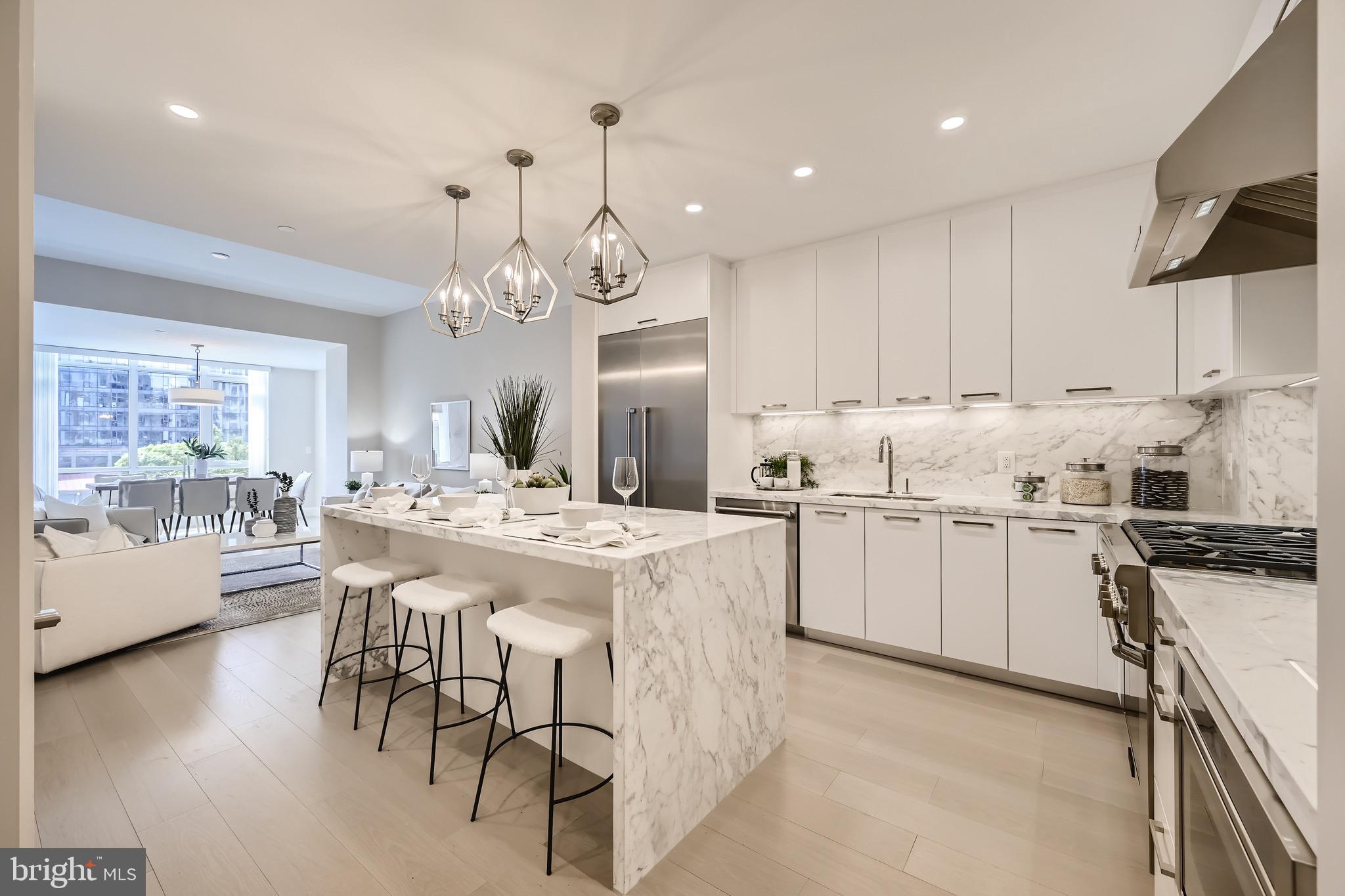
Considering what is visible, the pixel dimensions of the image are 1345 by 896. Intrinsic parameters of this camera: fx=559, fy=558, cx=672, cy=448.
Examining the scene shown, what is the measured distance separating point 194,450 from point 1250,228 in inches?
452

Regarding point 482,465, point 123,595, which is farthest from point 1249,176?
point 482,465

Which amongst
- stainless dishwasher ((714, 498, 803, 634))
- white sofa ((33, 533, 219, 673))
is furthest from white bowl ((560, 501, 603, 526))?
white sofa ((33, 533, 219, 673))

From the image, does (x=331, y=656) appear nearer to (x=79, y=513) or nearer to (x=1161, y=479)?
(x=79, y=513)

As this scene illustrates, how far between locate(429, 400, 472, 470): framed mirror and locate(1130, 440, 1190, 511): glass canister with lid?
21.2 ft

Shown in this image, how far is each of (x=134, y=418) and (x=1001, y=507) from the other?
1123 cm

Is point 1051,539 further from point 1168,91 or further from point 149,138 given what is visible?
point 149,138

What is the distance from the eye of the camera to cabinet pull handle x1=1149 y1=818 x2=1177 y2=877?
1.22 meters

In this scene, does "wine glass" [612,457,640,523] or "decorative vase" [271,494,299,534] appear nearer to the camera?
"wine glass" [612,457,640,523]

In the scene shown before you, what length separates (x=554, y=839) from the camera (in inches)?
69.2

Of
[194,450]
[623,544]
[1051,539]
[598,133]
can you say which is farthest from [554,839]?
[194,450]

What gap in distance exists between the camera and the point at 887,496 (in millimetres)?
3611

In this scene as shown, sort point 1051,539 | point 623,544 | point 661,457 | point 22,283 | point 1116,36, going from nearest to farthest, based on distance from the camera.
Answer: point 22,283, point 623,544, point 1116,36, point 1051,539, point 661,457

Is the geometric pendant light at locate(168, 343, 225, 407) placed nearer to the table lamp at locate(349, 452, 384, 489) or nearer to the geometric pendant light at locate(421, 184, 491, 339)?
the table lamp at locate(349, 452, 384, 489)

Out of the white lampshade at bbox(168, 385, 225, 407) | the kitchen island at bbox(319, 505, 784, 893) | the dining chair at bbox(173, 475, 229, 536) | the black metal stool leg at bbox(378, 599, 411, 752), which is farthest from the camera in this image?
the white lampshade at bbox(168, 385, 225, 407)
